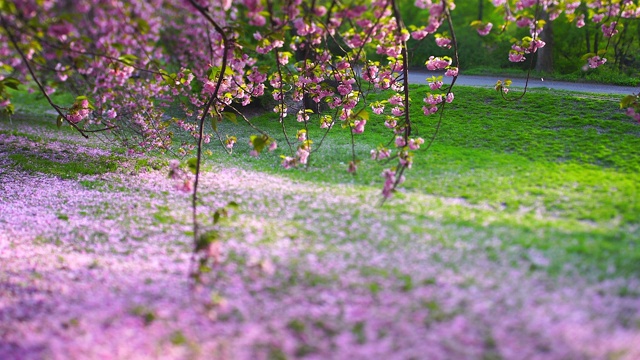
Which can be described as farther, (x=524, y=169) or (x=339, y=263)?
(x=524, y=169)

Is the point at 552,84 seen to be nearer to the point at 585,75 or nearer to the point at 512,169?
the point at 585,75

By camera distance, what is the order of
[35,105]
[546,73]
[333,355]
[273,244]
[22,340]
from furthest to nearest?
[35,105] → [546,73] → [273,244] → [22,340] → [333,355]

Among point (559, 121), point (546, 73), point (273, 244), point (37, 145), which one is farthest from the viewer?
point (546, 73)

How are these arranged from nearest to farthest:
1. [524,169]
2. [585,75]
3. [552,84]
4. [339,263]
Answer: [339,263]
[524,169]
[552,84]
[585,75]

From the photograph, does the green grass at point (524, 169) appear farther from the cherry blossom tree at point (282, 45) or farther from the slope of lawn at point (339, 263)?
the cherry blossom tree at point (282, 45)

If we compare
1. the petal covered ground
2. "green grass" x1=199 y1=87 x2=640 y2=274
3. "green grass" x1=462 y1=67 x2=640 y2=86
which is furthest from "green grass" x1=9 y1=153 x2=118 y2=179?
"green grass" x1=462 y1=67 x2=640 y2=86

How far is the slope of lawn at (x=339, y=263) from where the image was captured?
3.12m

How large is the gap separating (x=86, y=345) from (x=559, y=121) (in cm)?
943

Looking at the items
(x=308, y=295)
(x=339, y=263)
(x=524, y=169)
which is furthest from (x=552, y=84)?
(x=308, y=295)

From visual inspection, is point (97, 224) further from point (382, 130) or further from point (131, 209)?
point (382, 130)

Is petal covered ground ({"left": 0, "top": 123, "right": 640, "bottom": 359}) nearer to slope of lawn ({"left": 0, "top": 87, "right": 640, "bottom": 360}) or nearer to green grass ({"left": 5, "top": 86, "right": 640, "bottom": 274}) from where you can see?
slope of lawn ({"left": 0, "top": 87, "right": 640, "bottom": 360})

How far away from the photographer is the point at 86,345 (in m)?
3.18

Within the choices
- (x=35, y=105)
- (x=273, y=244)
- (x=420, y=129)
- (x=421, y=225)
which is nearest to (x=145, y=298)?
(x=273, y=244)

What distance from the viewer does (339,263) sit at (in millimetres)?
4016
